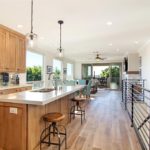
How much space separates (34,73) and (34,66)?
34cm

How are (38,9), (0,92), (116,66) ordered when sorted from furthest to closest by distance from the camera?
(116,66), (0,92), (38,9)

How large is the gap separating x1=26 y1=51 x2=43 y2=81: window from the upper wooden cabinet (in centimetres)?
145

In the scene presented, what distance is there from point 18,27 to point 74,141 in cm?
350

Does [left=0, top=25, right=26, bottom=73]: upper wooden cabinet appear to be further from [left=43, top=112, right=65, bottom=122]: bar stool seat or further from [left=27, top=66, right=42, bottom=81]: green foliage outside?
[left=43, top=112, right=65, bottom=122]: bar stool seat

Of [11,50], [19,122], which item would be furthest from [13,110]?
[11,50]

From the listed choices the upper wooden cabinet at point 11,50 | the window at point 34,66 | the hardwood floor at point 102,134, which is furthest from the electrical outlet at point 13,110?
the window at point 34,66

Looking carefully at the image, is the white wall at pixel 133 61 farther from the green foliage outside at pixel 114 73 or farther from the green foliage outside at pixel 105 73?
the green foliage outside at pixel 105 73

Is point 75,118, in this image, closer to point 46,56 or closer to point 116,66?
point 46,56

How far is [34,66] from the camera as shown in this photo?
25.0 ft

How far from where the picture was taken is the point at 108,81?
14.2 metres

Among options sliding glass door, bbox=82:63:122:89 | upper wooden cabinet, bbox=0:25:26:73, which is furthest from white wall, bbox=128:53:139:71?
upper wooden cabinet, bbox=0:25:26:73

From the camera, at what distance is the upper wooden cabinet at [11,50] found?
4597 millimetres

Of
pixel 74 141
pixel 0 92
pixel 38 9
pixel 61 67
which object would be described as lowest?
pixel 74 141

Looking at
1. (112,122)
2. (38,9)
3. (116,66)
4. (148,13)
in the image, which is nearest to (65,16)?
(38,9)
